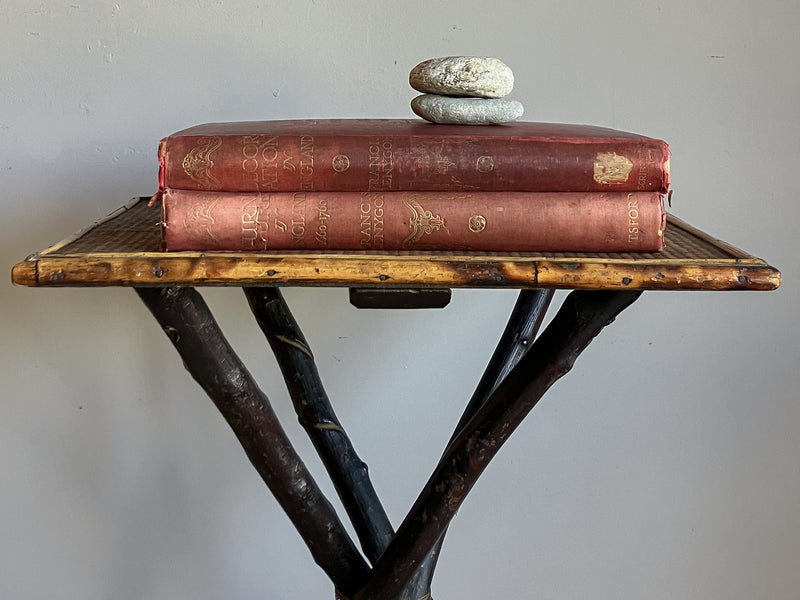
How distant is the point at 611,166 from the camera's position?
24.8 inches

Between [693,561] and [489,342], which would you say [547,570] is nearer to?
[693,561]

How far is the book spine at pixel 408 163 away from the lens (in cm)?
62

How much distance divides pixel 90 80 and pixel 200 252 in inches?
19.8

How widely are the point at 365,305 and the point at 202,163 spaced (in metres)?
0.14

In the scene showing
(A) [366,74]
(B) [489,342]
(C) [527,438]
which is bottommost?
(C) [527,438]

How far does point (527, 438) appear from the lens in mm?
1142

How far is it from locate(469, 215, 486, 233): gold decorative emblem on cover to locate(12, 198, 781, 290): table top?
0.02 m

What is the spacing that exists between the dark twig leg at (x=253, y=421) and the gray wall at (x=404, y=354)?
0.31m

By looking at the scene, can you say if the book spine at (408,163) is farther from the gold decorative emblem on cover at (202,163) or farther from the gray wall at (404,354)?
the gray wall at (404,354)

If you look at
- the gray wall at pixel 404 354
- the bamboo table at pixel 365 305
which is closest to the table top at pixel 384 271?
the bamboo table at pixel 365 305

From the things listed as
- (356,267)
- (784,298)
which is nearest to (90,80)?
(356,267)

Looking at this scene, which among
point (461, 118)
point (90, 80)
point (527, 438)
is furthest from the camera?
point (527, 438)

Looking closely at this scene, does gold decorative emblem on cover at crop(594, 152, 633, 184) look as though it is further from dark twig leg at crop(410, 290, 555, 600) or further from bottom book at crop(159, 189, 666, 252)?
dark twig leg at crop(410, 290, 555, 600)

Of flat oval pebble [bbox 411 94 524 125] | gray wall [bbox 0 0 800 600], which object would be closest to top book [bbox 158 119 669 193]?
flat oval pebble [bbox 411 94 524 125]
